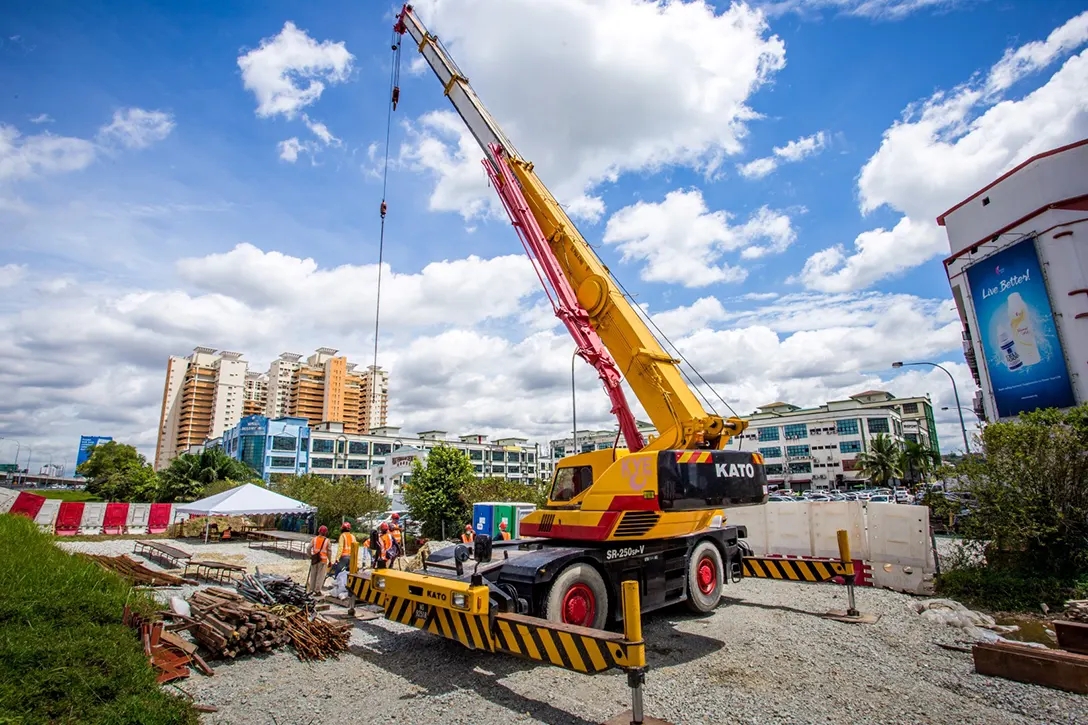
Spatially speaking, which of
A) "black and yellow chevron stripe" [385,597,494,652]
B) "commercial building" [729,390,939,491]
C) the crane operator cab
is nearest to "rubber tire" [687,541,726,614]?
the crane operator cab

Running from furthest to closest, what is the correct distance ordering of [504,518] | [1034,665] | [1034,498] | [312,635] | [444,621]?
[504,518] → [1034,498] → [312,635] → [444,621] → [1034,665]

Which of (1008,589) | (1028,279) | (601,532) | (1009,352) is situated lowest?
(1008,589)

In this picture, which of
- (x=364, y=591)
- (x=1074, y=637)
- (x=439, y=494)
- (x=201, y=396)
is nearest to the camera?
(x=1074, y=637)

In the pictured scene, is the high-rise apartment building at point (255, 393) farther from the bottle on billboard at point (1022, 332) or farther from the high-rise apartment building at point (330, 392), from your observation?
the bottle on billboard at point (1022, 332)

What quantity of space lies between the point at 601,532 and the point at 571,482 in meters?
1.42

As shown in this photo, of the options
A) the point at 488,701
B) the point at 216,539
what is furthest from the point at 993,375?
the point at 216,539

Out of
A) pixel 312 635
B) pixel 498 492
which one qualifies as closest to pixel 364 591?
pixel 312 635

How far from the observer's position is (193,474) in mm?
35969

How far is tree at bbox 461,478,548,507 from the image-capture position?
A: 25547 millimetres

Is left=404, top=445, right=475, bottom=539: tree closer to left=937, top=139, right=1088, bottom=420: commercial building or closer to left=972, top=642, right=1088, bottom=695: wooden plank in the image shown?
left=972, top=642, right=1088, bottom=695: wooden plank

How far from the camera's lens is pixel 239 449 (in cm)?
7975

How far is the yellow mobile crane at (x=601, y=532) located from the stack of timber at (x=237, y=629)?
1.29 metres

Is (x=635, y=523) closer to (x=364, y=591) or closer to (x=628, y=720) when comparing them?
(x=628, y=720)

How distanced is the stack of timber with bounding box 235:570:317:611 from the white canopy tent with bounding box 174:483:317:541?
34.0ft
